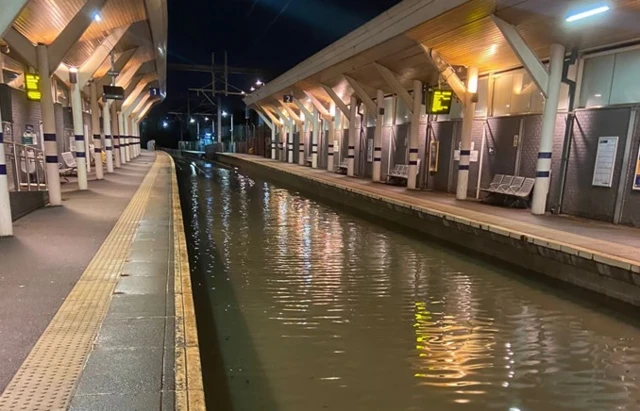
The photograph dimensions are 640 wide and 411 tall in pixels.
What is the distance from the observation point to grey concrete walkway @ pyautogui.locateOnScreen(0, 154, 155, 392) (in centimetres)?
282

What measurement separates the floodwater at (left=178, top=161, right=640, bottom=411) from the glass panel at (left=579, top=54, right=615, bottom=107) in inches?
166

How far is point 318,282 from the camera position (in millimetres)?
5727

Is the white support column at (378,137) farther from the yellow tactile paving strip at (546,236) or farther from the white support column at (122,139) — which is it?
the white support column at (122,139)

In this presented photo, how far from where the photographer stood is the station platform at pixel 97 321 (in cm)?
217

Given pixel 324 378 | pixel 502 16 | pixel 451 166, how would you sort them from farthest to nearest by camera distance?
pixel 451 166
pixel 502 16
pixel 324 378

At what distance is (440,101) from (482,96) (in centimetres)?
113

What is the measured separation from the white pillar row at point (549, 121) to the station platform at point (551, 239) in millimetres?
592

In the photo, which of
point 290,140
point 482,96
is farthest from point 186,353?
point 290,140

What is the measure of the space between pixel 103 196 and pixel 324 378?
26.0 feet

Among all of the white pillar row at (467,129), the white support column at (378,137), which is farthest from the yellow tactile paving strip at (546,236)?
the white support column at (378,137)

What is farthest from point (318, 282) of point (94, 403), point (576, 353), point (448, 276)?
point (94, 403)

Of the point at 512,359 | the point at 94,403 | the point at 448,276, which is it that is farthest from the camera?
the point at 448,276

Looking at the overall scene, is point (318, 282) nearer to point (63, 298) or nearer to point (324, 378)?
point (324, 378)

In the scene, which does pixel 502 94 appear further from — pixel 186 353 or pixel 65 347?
pixel 65 347
